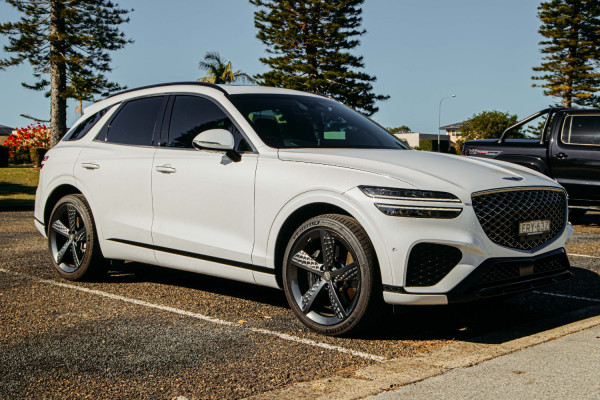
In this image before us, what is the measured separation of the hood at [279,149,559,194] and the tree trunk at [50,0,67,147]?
28.5 meters

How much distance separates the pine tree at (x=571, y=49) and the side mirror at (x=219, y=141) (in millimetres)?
45638

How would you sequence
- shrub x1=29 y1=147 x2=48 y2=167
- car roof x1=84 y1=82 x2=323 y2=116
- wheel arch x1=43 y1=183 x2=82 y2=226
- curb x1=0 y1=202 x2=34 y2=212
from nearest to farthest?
car roof x1=84 y1=82 x2=323 y2=116 → wheel arch x1=43 y1=183 x2=82 y2=226 → curb x1=0 y1=202 x2=34 y2=212 → shrub x1=29 y1=147 x2=48 y2=167

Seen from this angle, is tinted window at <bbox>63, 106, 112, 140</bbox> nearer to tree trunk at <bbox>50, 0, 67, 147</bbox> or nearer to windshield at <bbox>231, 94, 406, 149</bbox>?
windshield at <bbox>231, 94, 406, 149</bbox>

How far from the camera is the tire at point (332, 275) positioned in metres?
4.80

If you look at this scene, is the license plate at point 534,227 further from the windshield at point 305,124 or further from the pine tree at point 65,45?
the pine tree at point 65,45

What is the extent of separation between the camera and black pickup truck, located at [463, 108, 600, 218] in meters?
12.6

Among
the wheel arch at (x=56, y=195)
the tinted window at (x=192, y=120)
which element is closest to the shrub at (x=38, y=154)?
the wheel arch at (x=56, y=195)

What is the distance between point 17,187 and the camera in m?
25.5

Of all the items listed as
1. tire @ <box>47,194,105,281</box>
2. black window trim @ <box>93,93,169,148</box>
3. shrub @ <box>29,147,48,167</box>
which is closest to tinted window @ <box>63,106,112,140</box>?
black window trim @ <box>93,93,169,148</box>

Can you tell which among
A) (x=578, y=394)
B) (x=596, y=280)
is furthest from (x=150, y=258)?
(x=596, y=280)

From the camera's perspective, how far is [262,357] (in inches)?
180

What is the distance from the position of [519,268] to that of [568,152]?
28.0ft

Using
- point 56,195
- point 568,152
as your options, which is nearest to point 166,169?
point 56,195

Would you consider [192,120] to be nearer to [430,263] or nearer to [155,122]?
[155,122]
